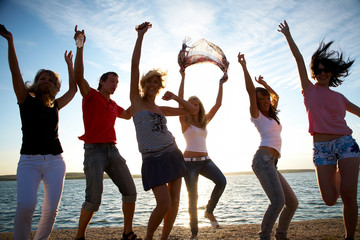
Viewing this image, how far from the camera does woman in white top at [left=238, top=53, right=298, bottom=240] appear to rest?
4.60m

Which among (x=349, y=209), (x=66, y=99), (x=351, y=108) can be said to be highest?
(x=66, y=99)

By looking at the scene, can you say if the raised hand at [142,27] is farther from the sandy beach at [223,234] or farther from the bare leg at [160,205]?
the sandy beach at [223,234]

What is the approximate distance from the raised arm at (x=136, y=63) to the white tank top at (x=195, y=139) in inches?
86.9

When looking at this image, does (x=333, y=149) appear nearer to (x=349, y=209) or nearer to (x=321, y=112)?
(x=321, y=112)

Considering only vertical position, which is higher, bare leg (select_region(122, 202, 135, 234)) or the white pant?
the white pant

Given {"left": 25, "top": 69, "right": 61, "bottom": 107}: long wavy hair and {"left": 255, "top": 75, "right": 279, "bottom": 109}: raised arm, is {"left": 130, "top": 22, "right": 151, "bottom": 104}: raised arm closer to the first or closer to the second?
{"left": 25, "top": 69, "right": 61, "bottom": 107}: long wavy hair

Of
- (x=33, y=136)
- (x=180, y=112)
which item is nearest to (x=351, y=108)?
(x=180, y=112)

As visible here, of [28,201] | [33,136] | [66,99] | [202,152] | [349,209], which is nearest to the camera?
[28,201]

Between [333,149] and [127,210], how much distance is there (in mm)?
3456

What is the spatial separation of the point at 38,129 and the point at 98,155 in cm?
106

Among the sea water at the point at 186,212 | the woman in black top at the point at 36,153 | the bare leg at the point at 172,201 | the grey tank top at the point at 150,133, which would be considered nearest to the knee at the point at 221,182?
the bare leg at the point at 172,201

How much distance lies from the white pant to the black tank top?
103 millimetres

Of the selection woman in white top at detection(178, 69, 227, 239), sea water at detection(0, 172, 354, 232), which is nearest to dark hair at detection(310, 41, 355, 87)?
woman in white top at detection(178, 69, 227, 239)

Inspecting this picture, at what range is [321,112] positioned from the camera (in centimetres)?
451
